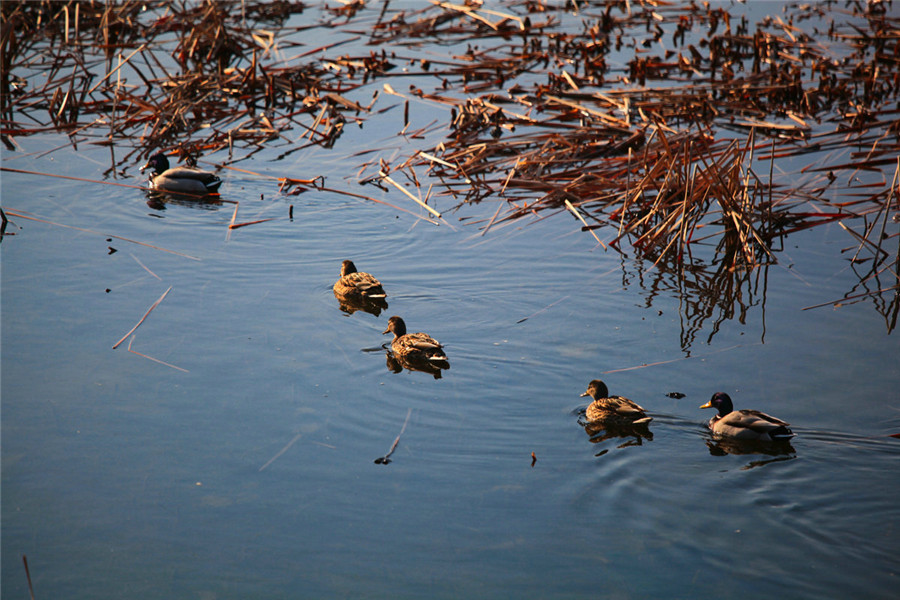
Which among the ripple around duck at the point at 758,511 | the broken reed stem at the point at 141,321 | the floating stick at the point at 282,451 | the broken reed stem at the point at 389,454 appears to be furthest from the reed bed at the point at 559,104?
the floating stick at the point at 282,451

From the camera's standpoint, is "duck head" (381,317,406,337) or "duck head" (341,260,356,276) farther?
"duck head" (341,260,356,276)

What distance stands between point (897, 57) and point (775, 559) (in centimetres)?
1239

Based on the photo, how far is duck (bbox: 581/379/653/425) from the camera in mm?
5492

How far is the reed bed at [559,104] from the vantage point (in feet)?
28.9

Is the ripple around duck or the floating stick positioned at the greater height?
the ripple around duck

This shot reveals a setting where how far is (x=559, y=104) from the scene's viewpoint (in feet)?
40.5

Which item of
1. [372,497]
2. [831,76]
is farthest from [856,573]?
[831,76]

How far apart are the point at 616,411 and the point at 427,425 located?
1.28 m

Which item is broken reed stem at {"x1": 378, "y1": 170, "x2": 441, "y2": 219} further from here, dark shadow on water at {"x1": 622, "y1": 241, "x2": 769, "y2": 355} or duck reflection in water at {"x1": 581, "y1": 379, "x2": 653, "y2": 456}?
duck reflection in water at {"x1": 581, "y1": 379, "x2": 653, "y2": 456}

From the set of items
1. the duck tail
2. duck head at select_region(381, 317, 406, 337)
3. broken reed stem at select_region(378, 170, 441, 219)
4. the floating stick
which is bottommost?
the floating stick

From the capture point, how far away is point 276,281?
25.7 feet

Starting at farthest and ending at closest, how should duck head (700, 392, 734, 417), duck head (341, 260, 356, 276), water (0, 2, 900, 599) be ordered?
duck head (341, 260, 356, 276) < duck head (700, 392, 734, 417) < water (0, 2, 900, 599)

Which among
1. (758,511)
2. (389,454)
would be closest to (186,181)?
(389,454)

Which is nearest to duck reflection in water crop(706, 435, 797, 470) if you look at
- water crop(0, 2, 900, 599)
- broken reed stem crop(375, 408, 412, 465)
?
water crop(0, 2, 900, 599)
